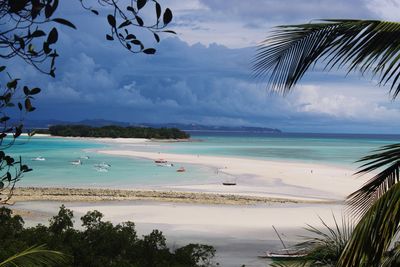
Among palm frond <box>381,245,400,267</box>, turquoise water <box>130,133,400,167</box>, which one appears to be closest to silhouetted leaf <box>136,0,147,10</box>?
palm frond <box>381,245,400,267</box>

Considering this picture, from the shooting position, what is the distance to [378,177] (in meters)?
2.99

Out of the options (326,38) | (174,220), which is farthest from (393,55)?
(174,220)

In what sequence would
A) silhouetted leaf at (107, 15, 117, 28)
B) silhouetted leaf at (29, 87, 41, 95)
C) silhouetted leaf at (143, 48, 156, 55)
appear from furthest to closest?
silhouetted leaf at (29, 87, 41, 95), silhouetted leaf at (143, 48, 156, 55), silhouetted leaf at (107, 15, 117, 28)

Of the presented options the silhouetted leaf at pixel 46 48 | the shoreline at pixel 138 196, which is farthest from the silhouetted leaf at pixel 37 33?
the shoreline at pixel 138 196

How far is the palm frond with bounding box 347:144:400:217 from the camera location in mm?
2818

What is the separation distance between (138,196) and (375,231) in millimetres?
19481

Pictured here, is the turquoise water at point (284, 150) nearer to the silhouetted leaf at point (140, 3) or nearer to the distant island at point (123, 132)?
the distant island at point (123, 132)

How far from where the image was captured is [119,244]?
640 cm

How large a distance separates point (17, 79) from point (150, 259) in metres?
4.34

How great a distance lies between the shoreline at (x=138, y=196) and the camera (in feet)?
67.1

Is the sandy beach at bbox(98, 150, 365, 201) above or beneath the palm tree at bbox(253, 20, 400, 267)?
beneath

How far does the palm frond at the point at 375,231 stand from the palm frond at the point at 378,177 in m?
0.34

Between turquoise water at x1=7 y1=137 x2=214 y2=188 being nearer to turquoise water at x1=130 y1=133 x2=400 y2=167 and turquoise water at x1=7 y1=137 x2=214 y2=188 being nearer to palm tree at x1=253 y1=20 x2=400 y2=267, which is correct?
turquoise water at x1=130 y1=133 x2=400 y2=167

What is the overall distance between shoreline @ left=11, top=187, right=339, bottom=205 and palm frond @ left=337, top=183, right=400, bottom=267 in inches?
689
